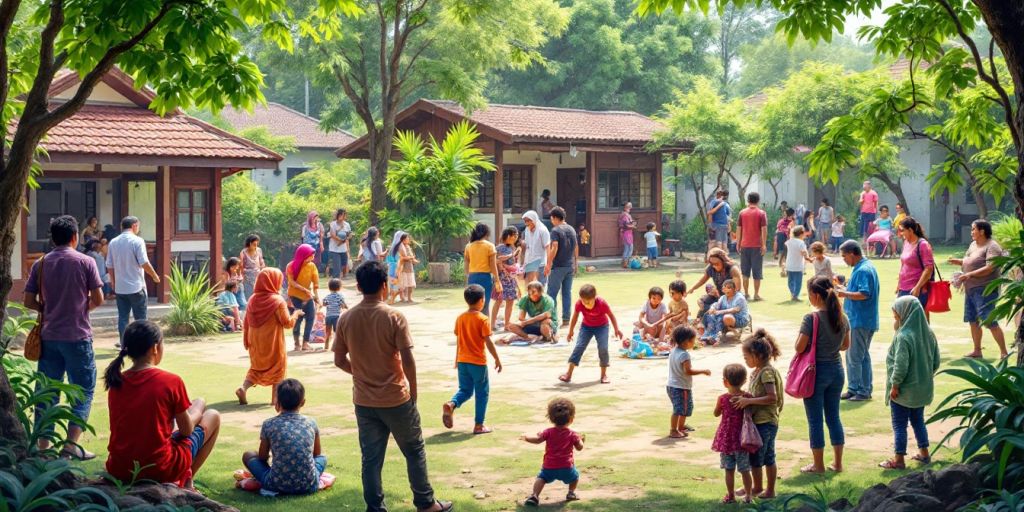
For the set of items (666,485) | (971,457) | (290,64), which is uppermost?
(290,64)

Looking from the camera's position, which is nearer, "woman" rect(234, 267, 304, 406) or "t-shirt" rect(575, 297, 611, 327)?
"woman" rect(234, 267, 304, 406)

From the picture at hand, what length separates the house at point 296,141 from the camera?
4669cm

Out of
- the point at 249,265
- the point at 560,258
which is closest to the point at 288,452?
the point at 560,258

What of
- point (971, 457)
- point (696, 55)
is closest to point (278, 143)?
point (696, 55)

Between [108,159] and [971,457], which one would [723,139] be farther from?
[971,457]

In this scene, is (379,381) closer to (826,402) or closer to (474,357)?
(474,357)

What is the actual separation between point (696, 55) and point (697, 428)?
136ft

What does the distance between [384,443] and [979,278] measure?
25.9 ft

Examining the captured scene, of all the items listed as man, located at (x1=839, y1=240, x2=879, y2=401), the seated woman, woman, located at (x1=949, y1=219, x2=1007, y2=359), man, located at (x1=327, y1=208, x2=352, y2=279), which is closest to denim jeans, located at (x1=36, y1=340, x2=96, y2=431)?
the seated woman

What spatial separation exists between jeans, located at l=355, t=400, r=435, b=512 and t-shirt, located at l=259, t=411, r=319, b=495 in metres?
0.69

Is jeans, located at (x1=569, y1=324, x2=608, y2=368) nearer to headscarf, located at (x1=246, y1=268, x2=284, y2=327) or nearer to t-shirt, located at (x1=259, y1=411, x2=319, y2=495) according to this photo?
headscarf, located at (x1=246, y1=268, x2=284, y2=327)

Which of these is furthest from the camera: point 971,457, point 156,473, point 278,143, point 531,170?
point 278,143

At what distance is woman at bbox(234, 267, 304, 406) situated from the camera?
1077cm

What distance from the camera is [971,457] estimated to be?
612cm
